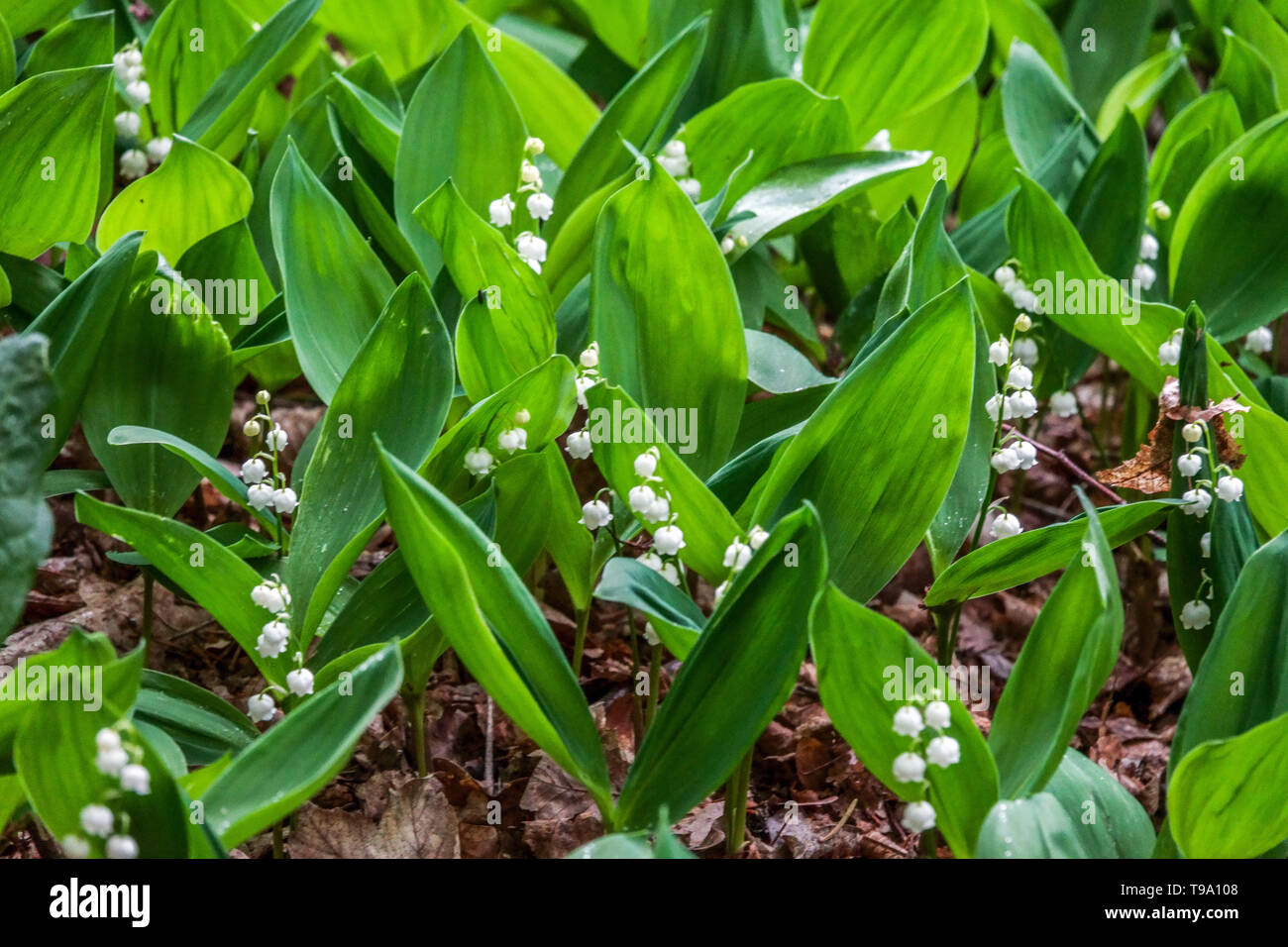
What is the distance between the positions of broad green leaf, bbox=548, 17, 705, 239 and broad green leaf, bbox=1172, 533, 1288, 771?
86 centimetres

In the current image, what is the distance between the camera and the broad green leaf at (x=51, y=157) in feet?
4.18

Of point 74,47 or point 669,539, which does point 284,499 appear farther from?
point 74,47

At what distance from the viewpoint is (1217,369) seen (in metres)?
1.27

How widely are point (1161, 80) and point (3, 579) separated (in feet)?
5.90

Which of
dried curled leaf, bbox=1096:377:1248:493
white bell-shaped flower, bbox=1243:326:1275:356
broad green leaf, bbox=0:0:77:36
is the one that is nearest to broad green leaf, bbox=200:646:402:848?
dried curled leaf, bbox=1096:377:1248:493

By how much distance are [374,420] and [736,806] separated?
53cm

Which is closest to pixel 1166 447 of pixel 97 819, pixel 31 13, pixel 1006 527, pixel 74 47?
pixel 1006 527

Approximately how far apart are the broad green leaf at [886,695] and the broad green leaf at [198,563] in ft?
1.69

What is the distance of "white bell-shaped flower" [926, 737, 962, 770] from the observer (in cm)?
89

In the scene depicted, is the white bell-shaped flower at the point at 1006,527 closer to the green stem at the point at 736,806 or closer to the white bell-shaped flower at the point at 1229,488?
the white bell-shaped flower at the point at 1229,488

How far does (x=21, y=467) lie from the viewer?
89 cm
